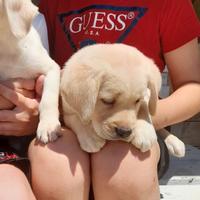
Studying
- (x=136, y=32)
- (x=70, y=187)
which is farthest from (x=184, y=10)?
(x=70, y=187)

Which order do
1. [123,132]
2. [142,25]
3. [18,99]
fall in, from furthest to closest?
[142,25] < [18,99] < [123,132]

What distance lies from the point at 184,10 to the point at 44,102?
2.30 ft

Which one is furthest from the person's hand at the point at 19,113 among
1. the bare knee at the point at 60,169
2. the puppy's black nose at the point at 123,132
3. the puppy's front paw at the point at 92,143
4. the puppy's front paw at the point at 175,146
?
the puppy's front paw at the point at 175,146

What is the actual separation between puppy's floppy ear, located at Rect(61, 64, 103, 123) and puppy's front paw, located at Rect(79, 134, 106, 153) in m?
0.06

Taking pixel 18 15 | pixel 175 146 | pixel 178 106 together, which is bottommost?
pixel 175 146

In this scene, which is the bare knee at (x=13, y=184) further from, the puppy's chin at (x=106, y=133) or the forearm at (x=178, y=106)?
the forearm at (x=178, y=106)

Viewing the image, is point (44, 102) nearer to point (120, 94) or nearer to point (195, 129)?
point (120, 94)

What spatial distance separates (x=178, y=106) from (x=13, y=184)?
28.2 inches

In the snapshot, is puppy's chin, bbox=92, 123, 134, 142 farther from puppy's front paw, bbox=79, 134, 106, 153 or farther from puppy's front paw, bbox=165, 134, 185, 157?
puppy's front paw, bbox=165, 134, 185, 157

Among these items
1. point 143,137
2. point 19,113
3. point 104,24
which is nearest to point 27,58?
point 19,113

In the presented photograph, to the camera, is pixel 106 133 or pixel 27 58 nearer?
pixel 106 133

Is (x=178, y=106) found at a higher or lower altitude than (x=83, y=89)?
lower

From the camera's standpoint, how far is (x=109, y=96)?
1778mm

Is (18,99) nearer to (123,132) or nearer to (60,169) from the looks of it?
(60,169)
